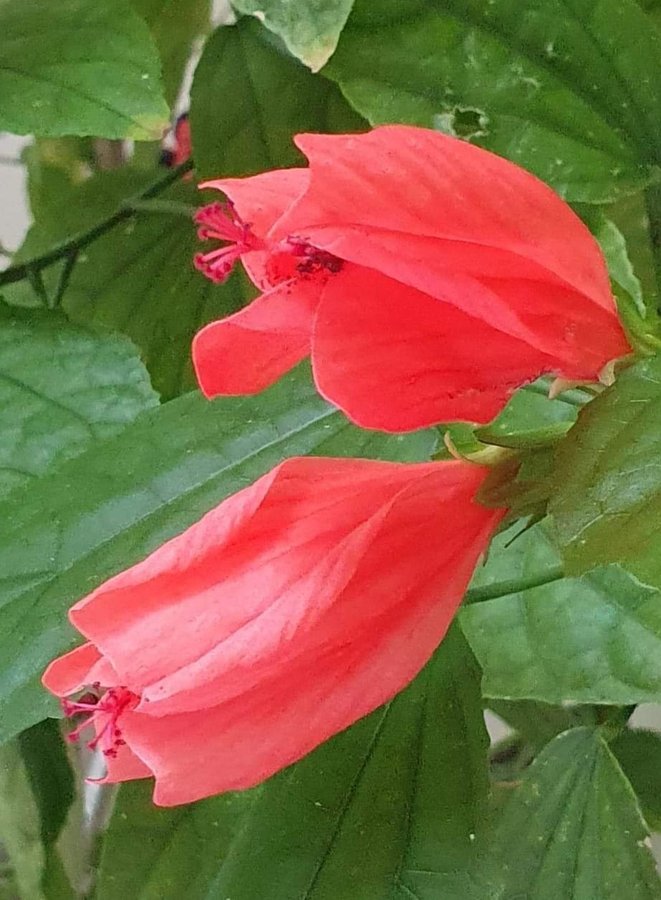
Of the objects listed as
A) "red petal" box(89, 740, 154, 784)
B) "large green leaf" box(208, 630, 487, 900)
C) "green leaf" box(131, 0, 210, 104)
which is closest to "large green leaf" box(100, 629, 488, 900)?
"large green leaf" box(208, 630, 487, 900)

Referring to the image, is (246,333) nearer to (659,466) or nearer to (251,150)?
(659,466)

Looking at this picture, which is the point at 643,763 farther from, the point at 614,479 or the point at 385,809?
the point at 614,479

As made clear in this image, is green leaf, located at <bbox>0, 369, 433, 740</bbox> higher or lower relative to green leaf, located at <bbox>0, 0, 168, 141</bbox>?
lower

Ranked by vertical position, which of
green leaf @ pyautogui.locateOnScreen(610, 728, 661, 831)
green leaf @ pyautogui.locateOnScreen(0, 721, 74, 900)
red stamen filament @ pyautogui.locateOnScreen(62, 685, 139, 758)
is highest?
red stamen filament @ pyautogui.locateOnScreen(62, 685, 139, 758)

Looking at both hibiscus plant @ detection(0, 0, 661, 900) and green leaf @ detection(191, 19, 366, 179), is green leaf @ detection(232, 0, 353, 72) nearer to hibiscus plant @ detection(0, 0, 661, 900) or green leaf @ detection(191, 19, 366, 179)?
hibiscus plant @ detection(0, 0, 661, 900)

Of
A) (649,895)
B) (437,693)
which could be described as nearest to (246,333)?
(437,693)

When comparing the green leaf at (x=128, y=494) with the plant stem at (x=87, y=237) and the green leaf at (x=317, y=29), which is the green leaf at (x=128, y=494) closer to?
the green leaf at (x=317, y=29)

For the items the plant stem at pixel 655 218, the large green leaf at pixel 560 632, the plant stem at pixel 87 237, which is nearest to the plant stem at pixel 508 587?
the large green leaf at pixel 560 632

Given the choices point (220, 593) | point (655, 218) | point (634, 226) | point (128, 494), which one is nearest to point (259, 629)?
point (220, 593)
